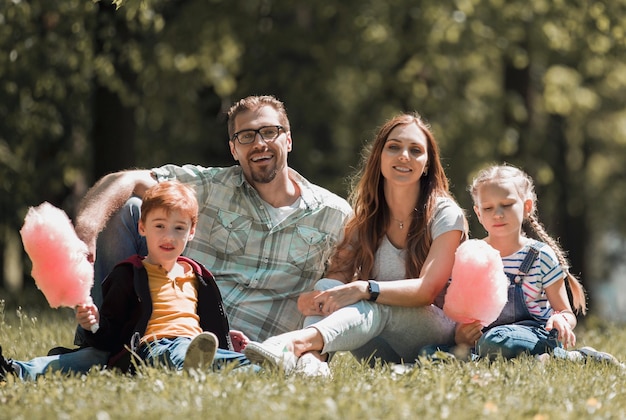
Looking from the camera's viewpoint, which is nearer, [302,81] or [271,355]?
→ [271,355]

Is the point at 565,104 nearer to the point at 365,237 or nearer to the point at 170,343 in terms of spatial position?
the point at 365,237

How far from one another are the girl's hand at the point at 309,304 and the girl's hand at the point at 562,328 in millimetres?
1215

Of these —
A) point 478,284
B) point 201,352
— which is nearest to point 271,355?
point 201,352

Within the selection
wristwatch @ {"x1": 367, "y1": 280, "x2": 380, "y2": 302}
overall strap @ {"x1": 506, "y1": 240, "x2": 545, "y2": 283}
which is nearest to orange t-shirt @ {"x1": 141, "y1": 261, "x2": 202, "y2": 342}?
wristwatch @ {"x1": 367, "y1": 280, "x2": 380, "y2": 302}

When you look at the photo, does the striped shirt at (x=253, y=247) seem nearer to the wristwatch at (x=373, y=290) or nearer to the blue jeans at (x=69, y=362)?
the wristwatch at (x=373, y=290)

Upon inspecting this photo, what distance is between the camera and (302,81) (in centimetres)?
1420

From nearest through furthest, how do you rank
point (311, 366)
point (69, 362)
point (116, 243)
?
point (311, 366) → point (69, 362) → point (116, 243)

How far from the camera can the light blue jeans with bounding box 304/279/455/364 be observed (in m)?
5.05

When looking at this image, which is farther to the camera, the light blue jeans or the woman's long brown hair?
the woman's long brown hair

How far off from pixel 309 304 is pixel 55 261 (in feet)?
4.68

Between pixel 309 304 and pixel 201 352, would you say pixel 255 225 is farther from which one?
pixel 201 352

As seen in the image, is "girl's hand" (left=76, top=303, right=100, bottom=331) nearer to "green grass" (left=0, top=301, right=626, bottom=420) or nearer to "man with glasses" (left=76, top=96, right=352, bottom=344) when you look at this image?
"green grass" (left=0, top=301, right=626, bottom=420)

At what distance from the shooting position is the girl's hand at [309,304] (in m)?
5.32

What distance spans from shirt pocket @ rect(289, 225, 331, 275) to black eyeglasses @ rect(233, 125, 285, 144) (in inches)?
22.1
